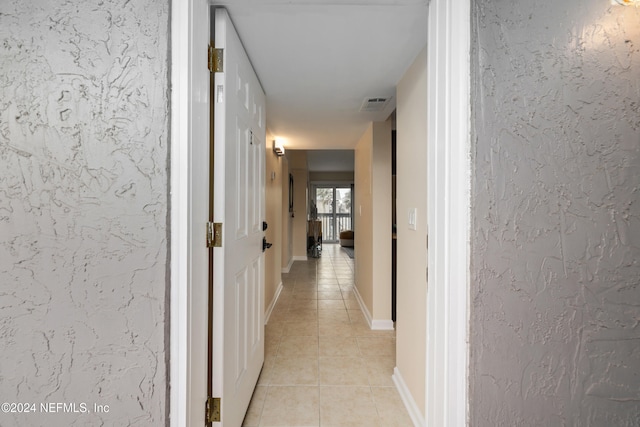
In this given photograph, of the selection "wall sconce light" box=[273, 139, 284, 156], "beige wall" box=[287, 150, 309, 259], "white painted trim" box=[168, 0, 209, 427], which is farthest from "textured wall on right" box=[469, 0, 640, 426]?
"beige wall" box=[287, 150, 309, 259]

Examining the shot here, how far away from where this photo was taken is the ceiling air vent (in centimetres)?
224

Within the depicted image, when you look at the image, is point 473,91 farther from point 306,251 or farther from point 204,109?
point 306,251

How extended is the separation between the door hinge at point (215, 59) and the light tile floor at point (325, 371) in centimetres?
177

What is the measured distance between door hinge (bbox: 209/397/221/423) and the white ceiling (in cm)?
156

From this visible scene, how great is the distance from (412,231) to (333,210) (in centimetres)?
798

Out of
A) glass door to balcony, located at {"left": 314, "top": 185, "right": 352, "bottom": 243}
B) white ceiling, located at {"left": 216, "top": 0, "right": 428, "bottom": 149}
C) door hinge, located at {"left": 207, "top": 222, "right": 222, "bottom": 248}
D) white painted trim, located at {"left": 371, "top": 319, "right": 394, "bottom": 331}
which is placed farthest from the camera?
glass door to balcony, located at {"left": 314, "top": 185, "right": 352, "bottom": 243}

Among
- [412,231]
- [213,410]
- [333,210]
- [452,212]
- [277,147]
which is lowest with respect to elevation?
→ [213,410]

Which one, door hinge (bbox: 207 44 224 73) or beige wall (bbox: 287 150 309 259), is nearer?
door hinge (bbox: 207 44 224 73)

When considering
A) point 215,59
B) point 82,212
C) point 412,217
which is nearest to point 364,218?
point 412,217

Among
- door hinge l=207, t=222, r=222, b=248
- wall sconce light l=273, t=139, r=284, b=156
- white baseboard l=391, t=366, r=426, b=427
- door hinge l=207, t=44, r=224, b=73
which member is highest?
wall sconce light l=273, t=139, r=284, b=156

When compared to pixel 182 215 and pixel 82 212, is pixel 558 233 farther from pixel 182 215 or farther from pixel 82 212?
pixel 82 212

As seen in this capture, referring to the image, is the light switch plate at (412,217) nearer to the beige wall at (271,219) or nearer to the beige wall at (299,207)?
the beige wall at (271,219)

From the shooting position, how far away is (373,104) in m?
2.32

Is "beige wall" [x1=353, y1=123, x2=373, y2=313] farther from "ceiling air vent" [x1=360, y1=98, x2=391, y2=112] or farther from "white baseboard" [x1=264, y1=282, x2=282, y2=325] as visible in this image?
"white baseboard" [x1=264, y1=282, x2=282, y2=325]
